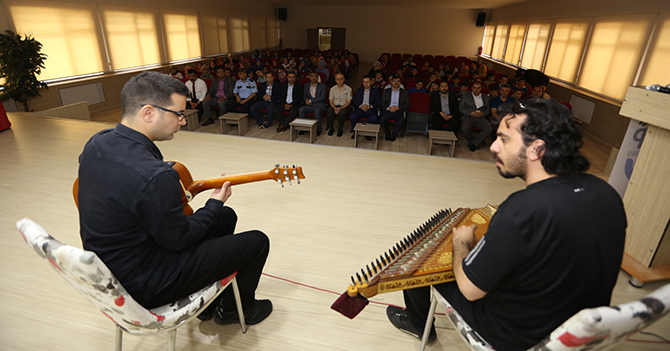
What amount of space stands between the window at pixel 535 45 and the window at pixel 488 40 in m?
4.99

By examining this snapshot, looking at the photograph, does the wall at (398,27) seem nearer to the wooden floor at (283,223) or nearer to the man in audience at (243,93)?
the man in audience at (243,93)

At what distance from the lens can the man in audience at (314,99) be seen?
238 inches

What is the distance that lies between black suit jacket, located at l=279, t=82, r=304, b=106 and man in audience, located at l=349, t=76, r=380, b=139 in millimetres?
1087

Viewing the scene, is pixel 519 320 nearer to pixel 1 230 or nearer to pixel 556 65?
pixel 1 230

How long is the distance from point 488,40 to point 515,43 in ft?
14.7

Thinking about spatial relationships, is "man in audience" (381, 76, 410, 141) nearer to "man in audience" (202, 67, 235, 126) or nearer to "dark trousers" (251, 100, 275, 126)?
"dark trousers" (251, 100, 275, 126)

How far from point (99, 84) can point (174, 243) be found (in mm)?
8018

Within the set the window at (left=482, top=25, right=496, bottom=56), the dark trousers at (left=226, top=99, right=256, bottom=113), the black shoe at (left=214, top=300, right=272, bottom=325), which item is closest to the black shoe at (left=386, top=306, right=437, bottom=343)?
the black shoe at (left=214, top=300, right=272, bottom=325)

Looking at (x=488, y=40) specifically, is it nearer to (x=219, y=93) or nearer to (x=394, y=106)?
(x=394, y=106)

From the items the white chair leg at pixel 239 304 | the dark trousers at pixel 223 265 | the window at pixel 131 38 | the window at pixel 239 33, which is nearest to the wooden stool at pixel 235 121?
the dark trousers at pixel 223 265

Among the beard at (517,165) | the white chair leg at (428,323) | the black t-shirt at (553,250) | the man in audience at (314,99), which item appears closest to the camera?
the black t-shirt at (553,250)

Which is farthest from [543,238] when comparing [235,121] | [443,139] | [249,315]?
[235,121]

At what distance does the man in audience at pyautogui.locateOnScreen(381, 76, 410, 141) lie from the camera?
569cm

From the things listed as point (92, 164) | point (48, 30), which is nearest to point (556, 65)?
point (92, 164)
